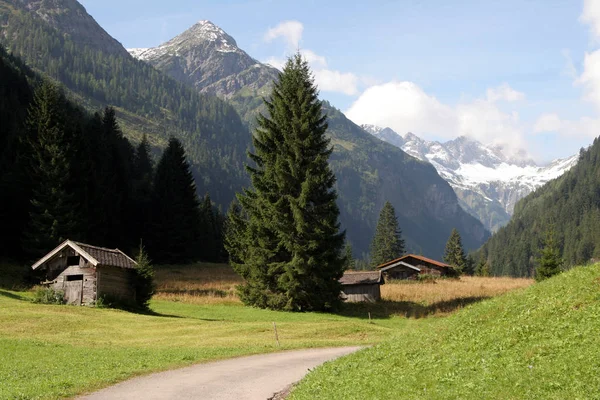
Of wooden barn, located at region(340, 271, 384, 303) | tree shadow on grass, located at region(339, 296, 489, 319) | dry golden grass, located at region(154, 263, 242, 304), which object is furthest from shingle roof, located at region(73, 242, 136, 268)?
wooden barn, located at region(340, 271, 384, 303)

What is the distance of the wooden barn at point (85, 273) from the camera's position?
1879 inches

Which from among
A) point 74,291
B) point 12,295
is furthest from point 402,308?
point 12,295

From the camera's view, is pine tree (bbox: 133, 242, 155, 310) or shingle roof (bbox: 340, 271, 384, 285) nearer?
pine tree (bbox: 133, 242, 155, 310)

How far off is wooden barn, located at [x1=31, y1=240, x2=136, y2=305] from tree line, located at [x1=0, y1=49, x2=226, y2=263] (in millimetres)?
9783

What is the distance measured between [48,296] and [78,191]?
61.7 feet

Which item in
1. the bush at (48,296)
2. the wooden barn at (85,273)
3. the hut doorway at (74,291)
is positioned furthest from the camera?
the hut doorway at (74,291)

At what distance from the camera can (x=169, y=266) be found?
85.2 m

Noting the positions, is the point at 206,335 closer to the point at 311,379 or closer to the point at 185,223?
the point at 311,379

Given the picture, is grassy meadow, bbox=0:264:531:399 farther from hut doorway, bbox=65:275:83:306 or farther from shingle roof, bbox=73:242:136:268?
shingle roof, bbox=73:242:136:268

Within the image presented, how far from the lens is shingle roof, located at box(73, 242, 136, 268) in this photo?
4817 centimetres

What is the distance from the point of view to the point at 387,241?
142500 millimetres

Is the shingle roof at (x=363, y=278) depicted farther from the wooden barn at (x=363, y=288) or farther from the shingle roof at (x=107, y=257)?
the shingle roof at (x=107, y=257)

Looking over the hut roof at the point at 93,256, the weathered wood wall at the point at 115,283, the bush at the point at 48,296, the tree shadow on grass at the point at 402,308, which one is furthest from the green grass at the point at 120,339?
the hut roof at the point at 93,256

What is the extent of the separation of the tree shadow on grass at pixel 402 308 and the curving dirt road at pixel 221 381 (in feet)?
88.2
